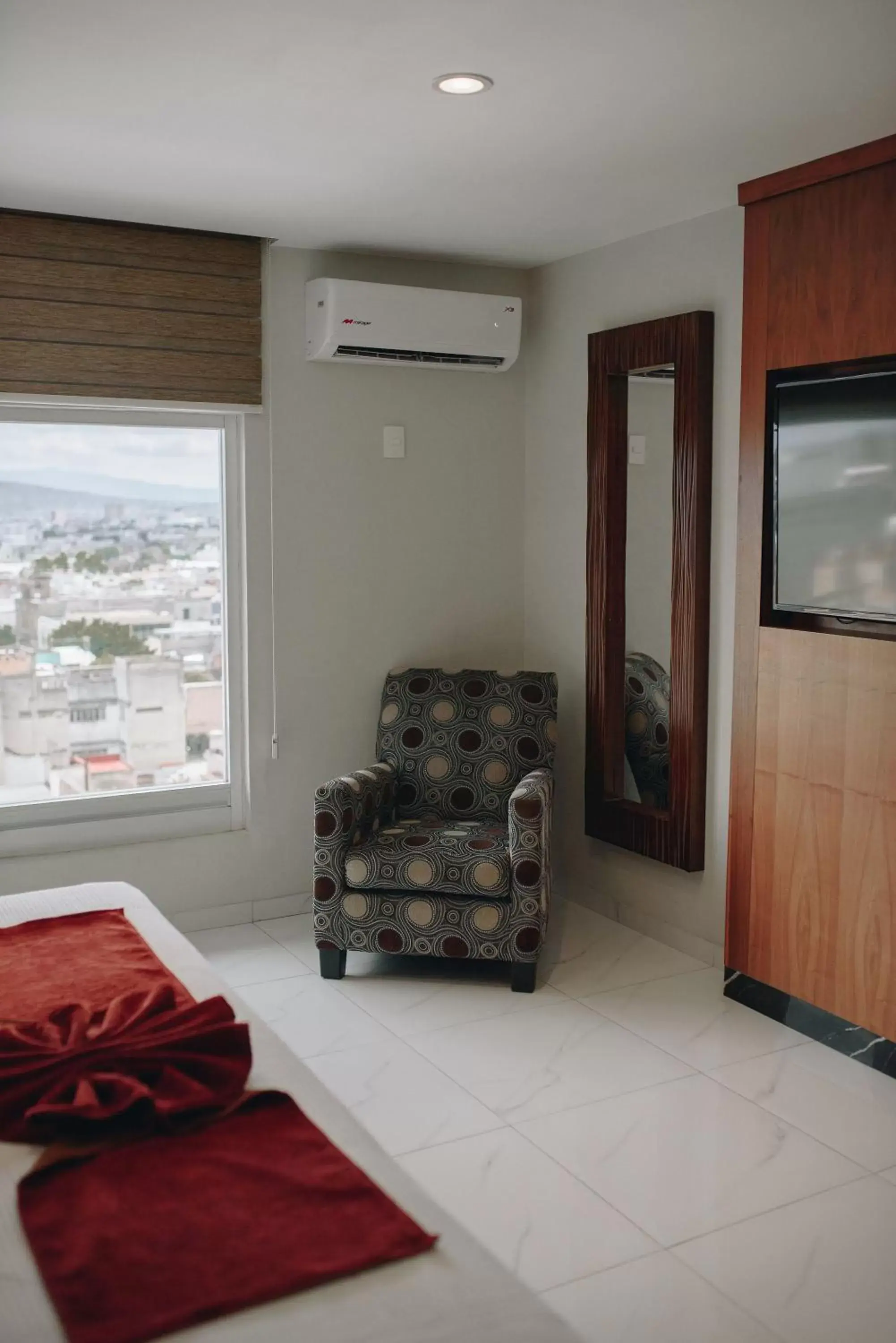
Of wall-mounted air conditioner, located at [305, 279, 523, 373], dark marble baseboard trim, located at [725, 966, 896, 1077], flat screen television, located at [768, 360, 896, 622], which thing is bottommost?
dark marble baseboard trim, located at [725, 966, 896, 1077]

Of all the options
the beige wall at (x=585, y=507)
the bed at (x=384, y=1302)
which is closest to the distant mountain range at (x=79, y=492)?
the beige wall at (x=585, y=507)

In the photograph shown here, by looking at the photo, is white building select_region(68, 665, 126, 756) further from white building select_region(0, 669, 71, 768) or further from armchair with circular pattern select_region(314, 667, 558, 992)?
armchair with circular pattern select_region(314, 667, 558, 992)

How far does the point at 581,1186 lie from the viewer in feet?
9.06

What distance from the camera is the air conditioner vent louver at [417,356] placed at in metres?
4.45

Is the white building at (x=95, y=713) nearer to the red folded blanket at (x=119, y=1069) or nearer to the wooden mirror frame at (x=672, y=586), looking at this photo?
the wooden mirror frame at (x=672, y=586)

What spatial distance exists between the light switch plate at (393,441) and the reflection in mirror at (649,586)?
90 cm

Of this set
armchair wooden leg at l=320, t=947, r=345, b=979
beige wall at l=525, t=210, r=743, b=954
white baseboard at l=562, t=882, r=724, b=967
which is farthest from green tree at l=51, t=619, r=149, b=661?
white baseboard at l=562, t=882, r=724, b=967

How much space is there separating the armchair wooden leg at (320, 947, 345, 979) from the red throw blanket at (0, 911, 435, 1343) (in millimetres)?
1653

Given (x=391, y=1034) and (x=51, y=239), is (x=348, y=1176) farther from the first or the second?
(x=51, y=239)

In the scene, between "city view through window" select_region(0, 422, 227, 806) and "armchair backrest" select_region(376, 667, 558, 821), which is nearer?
"city view through window" select_region(0, 422, 227, 806)

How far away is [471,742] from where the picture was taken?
4.54 m

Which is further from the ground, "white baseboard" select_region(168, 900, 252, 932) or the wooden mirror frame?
the wooden mirror frame

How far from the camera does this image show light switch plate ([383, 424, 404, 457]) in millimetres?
4703

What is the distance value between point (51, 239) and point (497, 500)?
77.0 inches
